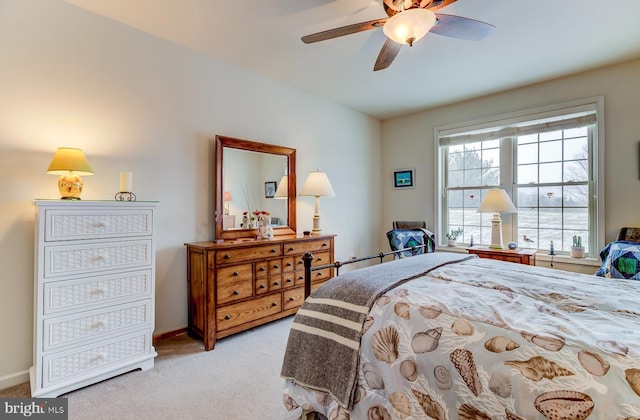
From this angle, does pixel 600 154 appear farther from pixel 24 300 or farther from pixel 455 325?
pixel 24 300

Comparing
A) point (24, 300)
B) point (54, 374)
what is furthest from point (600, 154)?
point (24, 300)

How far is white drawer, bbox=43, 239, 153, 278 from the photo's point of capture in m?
Result: 1.84

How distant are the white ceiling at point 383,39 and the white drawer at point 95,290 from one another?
6.57 feet

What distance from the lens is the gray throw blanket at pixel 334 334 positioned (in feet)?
4.45

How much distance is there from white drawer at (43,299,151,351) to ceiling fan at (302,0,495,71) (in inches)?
89.1

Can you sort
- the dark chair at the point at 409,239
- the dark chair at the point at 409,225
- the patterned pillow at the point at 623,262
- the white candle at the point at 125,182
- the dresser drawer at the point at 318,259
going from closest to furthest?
the white candle at the point at 125,182
the patterned pillow at the point at 623,262
the dresser drawer at the point at 318,259
the dark chair at the point at 409,239
the dark chair at the point at 409,225

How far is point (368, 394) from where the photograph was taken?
131 cm

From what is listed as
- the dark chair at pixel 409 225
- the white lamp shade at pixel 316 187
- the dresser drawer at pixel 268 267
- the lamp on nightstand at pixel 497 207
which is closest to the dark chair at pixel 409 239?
the dark chair at pixel 409 225

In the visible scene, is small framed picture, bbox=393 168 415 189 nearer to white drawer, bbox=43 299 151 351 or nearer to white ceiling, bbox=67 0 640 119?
white ceiling, bbox=67 0 640 119

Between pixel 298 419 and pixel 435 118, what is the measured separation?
413cm

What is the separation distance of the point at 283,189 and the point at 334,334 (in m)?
2.34

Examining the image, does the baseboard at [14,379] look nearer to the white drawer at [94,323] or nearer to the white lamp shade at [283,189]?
the white drawer at [94,323]

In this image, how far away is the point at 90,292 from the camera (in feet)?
6.49

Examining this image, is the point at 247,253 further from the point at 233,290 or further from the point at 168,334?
the point at 168,334
